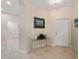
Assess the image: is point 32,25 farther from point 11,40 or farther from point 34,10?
point 11,40

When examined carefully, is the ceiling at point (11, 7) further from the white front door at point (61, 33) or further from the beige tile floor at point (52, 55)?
the white front door at point (61, 33)

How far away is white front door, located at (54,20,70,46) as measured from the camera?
6.54 m

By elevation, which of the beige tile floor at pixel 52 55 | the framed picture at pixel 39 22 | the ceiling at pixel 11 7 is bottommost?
the beige tile floor at pixel 52 55

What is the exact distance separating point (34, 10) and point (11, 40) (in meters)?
2.54

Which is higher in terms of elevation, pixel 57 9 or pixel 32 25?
pixel 57 9

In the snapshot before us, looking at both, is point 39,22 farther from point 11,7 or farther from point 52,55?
point 52,55

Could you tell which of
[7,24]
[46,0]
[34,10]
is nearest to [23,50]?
[7,24]

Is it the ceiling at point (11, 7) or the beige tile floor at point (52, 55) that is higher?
the ceiling at point (11, 7)

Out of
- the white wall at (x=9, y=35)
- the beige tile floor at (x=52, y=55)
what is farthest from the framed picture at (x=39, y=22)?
the beige tile floor at (x=52, y=55)

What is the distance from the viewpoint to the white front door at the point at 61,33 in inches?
257

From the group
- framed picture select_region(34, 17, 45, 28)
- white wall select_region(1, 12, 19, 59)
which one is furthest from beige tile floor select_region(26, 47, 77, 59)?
framed picture select_region(34, 17, 45, 28)

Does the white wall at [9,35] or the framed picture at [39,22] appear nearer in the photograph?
the white wall at [9,35]

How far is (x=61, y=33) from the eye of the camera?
22.1 feet

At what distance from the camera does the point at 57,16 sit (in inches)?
270
